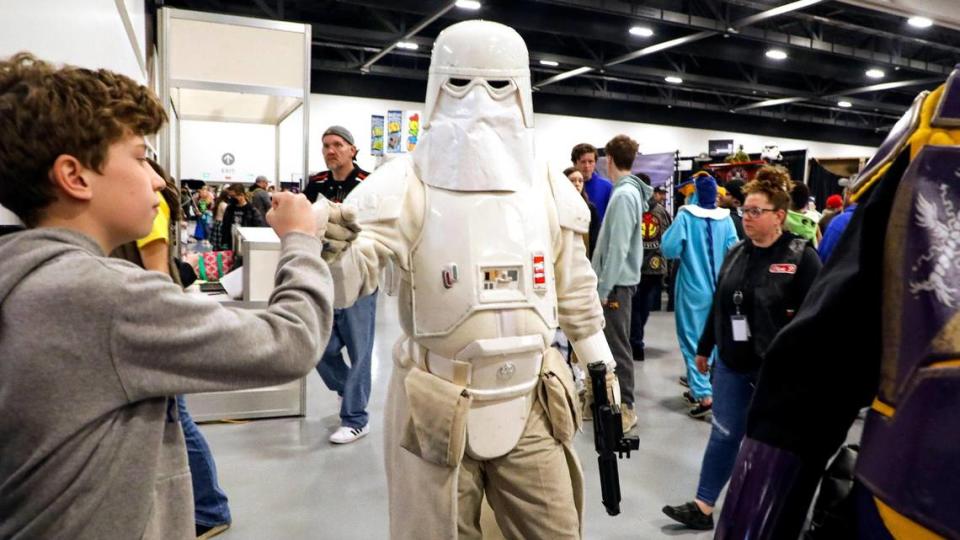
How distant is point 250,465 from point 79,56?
2.12 m

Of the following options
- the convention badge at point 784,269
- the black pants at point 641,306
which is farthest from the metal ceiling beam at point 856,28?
the convention badge at point 784,269

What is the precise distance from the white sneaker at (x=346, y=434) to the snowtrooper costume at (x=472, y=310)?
1.92 metres

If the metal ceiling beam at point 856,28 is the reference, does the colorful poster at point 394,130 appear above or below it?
below

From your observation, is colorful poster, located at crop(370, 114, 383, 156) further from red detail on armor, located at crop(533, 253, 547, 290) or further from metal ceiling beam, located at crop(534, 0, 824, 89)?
metal ceiling beam, located at crop(534, 0, 824, 89)

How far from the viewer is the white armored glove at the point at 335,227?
1.50 meters

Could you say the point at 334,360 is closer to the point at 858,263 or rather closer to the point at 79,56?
the point at 79,56

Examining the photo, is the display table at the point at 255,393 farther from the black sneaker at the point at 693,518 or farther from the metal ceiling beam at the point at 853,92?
the metal ceiling beam at the point at 853,92

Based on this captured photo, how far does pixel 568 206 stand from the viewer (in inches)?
75.2

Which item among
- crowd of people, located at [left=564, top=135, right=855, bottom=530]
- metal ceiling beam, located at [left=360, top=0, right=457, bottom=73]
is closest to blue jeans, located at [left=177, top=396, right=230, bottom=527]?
crowd of people, located at [left=564, top=135, right=855, bottom=530]

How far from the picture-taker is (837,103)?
52.0ft

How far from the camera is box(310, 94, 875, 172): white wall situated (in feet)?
43.3

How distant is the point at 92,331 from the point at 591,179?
13.4ft

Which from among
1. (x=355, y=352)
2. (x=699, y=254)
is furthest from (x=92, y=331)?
(x=699, y=254)

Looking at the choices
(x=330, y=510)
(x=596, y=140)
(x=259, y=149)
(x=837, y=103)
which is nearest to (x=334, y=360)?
(x=330, y=510)
